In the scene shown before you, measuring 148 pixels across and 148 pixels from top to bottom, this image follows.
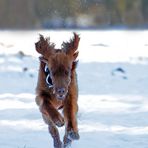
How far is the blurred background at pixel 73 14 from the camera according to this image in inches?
1357

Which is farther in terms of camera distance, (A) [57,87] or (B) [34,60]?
(B) [34,60]

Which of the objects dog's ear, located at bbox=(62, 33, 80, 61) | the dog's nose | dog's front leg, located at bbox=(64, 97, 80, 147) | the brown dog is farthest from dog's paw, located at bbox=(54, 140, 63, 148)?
dog's ear, located at bbox=(62, 33, 80, 61)

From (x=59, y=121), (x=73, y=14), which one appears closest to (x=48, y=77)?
(x=59, y=121)

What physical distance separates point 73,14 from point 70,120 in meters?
33.7

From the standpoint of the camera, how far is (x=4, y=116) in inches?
450

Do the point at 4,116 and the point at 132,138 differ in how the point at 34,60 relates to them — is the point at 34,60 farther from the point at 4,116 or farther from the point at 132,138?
the point at 132,138

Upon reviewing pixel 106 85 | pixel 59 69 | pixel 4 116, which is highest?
pixel 59 69

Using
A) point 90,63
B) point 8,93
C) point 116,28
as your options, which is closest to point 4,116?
point 8,93

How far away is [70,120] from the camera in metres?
7.38

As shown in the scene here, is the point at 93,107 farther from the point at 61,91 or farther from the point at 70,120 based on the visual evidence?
the point at 61,91

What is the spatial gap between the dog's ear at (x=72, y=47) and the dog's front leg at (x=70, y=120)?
0.44 meters

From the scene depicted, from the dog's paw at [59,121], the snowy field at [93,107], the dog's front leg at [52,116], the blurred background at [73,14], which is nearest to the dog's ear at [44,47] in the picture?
the dog's front leg at [52,116]

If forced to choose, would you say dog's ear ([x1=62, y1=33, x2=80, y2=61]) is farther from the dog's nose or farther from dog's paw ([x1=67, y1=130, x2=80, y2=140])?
dog's paw ([x1=67, y1=130, x2=80, y2=140])

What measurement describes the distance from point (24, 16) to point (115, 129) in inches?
923
